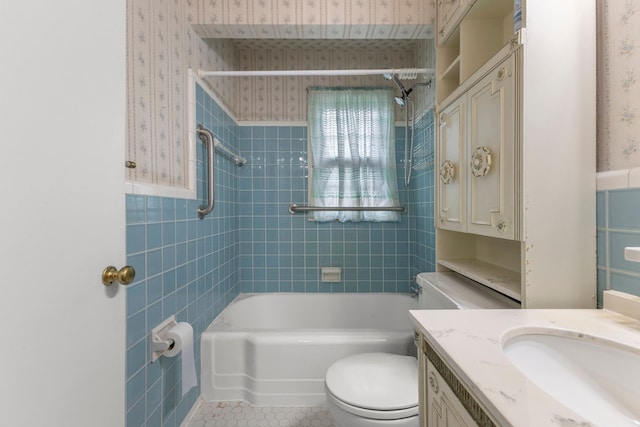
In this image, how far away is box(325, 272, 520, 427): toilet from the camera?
1.00 metres

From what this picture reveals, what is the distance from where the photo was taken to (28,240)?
1.63 feet

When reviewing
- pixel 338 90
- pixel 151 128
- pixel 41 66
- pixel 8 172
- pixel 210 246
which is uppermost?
pixel 338 90

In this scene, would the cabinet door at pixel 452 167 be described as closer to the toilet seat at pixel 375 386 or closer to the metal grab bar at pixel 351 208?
the toilet seat at pixel 375 386

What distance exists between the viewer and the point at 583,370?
0.61 m

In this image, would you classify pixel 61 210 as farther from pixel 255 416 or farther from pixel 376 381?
pixel 255 416

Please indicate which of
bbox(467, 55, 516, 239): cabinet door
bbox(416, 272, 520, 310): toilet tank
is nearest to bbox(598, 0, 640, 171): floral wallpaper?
bbox(467, 55, 516, 239): cabinet door

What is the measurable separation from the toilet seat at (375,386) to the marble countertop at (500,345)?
49 centimetres

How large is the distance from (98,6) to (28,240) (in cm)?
55

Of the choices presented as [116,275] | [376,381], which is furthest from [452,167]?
[116,275]

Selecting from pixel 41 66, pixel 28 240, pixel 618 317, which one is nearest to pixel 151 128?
pixel 41 66

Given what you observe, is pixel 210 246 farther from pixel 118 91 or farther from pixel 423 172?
pixel 423 172

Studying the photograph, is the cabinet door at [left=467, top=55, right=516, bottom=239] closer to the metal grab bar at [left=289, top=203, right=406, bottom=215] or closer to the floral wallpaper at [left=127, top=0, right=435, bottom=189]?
the floral wallpaper at [left=127, top=0, right=435, bottom=189]

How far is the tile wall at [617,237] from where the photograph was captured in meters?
0.71

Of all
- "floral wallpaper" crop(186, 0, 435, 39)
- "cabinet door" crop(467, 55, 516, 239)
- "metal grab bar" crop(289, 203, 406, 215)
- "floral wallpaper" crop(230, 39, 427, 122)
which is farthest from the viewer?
"floral wallpaper" crop(230, 39, 427, 122)
